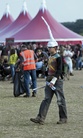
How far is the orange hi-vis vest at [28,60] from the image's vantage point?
14.6 m

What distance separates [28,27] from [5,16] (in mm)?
17673

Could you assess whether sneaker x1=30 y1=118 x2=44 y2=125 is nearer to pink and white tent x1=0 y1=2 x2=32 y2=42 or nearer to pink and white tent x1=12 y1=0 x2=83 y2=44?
pink and white tent x1=12 y1=0 x2=83 y2=44

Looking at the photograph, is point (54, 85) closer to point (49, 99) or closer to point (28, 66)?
point (49, 99)

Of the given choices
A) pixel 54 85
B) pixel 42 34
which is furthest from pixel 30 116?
pixel 42 34

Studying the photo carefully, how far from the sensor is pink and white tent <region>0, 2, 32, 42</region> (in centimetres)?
4591

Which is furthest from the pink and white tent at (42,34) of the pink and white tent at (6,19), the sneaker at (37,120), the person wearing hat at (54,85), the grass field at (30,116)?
the sneaker at (37,120)

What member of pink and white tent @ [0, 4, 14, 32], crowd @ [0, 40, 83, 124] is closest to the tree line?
pink and white tent @ [0, 4, 14, 32]

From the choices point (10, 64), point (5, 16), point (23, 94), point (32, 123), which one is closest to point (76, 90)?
point (23, 94)

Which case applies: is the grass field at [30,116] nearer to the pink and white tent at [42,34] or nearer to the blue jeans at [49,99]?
the blue jeans at [49,99]

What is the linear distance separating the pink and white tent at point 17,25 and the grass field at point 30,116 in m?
31.1

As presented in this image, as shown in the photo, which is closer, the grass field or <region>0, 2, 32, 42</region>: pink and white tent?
the grass field

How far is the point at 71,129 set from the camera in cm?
916

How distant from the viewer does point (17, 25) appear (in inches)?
1924

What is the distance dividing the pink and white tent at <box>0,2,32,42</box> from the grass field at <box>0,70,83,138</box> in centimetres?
3114
